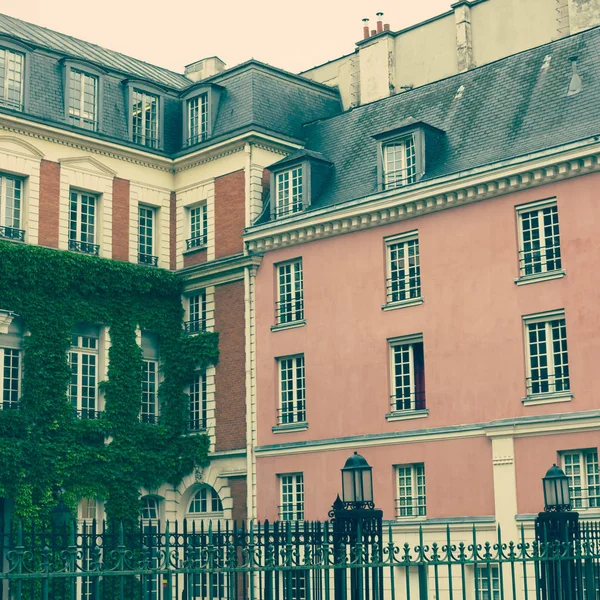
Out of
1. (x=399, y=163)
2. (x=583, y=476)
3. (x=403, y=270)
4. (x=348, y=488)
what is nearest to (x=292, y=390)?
(x=403, y=270)

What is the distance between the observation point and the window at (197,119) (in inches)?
1419

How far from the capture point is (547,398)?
2658 cm

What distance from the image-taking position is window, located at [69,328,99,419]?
106ft

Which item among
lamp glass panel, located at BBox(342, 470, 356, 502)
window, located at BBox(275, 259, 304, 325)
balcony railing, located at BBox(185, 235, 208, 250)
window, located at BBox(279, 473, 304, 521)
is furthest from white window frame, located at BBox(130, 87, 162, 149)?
lamp glass panel, located at BBox(342, 470, 356, 502)

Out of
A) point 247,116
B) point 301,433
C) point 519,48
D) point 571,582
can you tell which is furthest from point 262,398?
point 571,582

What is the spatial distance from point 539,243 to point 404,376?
5.26 meters

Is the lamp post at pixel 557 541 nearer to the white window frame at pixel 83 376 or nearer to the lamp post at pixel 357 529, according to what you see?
the lamp post at pixel 357 529

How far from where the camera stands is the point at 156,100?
119 ft

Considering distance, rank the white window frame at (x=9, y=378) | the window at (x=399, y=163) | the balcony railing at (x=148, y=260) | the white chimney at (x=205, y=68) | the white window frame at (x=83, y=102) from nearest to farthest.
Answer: the white window frame at (x=9, y=378) < the window at (x=399, y=163) < the white window frame at (x=83, y=102) < the balcony railing at (x=148, y=260) < the white chimney at (x=205, y=68)

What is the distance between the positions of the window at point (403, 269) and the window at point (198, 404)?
23.9 ft

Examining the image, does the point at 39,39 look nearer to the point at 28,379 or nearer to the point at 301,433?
the point at 28,379

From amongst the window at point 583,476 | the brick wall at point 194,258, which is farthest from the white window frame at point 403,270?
the brick wall at point 194,258

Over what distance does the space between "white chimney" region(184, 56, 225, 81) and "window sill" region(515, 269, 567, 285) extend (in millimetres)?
18623

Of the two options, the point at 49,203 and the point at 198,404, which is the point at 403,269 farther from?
the point at 49,203
